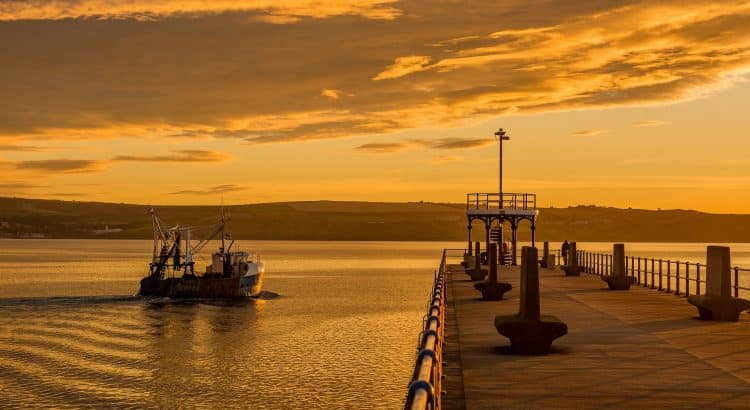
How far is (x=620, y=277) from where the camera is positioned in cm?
3978

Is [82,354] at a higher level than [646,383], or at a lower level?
lower

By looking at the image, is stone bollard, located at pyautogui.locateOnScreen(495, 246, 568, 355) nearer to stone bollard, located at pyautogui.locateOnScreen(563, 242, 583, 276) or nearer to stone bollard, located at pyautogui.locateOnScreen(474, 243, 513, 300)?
stone bollard, located at pyautogui.locateOnScreen(474, 243, 513, 300)

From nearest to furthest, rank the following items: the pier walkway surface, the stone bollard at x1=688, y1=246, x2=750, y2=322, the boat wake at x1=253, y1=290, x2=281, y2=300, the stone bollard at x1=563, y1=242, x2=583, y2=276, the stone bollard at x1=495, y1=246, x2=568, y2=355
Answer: the pier walkway surface → the stone bollard at x1=495, y1=246, x2=568, y2=355 → the stone bollard at x1=688, y1=246, x2=750, y2=322 → the stone bollard at x1=563, y1=242, x2=583, y2=276 → the boat wake at x1=253, y1=290, x2=281, y2=300

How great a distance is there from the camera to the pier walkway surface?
13.2 m

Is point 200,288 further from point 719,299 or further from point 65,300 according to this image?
point 719,299


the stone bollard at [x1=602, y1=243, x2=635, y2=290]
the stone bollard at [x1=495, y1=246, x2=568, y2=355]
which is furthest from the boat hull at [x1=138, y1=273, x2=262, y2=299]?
the stone bollard at [x1=495, y1=246, x2=568, y2=355]

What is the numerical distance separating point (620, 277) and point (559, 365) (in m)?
24.5

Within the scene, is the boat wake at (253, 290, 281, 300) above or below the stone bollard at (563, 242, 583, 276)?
below

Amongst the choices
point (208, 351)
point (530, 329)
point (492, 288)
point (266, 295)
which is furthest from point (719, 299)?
point (266, 295)

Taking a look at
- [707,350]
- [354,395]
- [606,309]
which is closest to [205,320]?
[354,395]

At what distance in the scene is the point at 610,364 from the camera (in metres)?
16.8

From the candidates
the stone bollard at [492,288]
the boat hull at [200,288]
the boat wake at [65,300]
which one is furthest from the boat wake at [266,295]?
the stone bollard at [492,288]

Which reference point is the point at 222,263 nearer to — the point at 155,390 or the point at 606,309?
the point at 155,390

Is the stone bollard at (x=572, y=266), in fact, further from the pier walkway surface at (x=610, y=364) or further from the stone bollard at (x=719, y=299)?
the stone bollard at (x=719, y=299)
